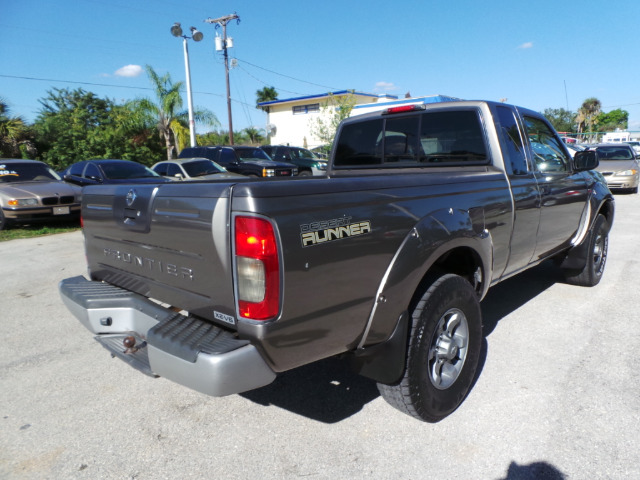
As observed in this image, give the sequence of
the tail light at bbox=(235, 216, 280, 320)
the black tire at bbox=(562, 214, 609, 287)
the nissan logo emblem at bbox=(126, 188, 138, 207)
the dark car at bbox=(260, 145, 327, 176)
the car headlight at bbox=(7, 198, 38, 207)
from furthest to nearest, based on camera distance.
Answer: the dark car at bbox=(260, 145, 327, 176), the car headlight at bbox=(7, 198, 38, 207), the black tire at bbox=(562, 214, 609, 287), the nissan logo emblem at bbox=(126, 188, 138, 207), the tail light at bbox=(235, 216, 280, 320)

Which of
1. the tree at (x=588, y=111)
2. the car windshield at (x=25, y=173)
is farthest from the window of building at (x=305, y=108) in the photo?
the tree at (x=588, y=111)

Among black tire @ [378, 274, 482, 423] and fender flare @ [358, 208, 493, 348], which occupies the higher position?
fender flare @ [358, 208, 493, 348]

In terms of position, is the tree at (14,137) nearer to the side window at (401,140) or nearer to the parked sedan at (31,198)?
the parked sedan at (31,198)

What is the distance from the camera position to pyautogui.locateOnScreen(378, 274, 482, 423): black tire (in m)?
2.56

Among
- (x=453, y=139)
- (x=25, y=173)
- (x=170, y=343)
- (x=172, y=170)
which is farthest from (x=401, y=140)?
(x=25, y=173)

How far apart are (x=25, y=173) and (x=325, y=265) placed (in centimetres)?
1120

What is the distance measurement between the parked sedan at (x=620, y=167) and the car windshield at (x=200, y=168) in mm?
12026

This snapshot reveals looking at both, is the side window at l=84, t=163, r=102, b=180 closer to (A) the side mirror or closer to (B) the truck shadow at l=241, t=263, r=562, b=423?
(B) the truck shadow at l=241, t=263, r=562, b=423

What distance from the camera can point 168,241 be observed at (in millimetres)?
2340

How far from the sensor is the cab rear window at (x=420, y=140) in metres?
3.65

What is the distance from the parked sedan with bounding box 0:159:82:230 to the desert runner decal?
9.70 metres

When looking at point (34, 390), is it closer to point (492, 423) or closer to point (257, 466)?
point (257, 466)

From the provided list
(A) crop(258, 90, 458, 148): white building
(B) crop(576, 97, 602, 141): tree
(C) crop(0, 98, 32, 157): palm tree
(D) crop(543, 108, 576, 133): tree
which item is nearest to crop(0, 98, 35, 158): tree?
(C) crop(0, 98, 32, 157): palm tree

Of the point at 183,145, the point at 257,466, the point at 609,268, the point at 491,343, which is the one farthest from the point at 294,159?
the point at 257,466
